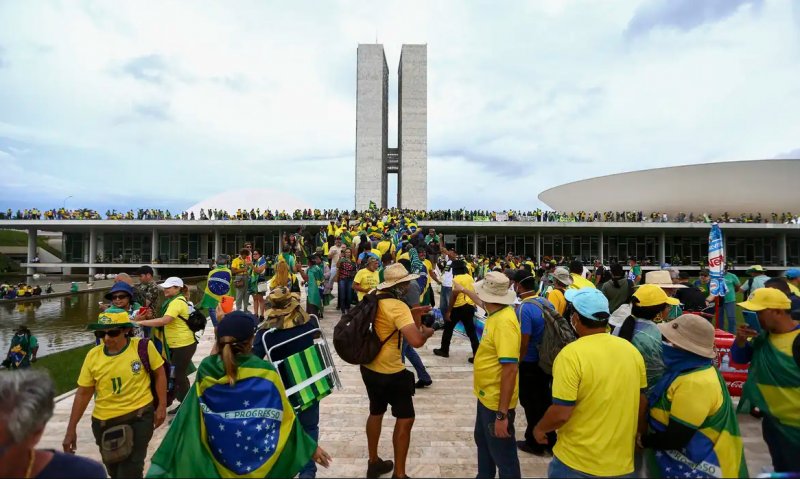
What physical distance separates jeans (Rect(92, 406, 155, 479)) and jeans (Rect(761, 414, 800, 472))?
4107 mm

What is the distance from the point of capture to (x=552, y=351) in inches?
133

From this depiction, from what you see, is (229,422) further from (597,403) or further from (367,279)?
(367,279)

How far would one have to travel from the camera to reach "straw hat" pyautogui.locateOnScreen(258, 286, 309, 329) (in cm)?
310

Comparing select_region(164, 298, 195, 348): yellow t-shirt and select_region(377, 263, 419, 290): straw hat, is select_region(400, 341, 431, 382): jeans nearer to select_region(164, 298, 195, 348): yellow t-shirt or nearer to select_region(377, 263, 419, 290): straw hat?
select_region(377, 263, 419, 290): straw hat

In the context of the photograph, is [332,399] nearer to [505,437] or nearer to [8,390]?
[505,437]

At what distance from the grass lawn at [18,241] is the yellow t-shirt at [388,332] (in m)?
53.5

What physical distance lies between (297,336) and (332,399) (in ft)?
7.87

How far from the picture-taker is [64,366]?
25.2 ft

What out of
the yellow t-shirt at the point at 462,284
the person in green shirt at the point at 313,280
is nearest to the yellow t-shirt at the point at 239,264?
the person in green shirt at the point at 313,280

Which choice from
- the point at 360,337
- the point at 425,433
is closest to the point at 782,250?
the point at 425,433

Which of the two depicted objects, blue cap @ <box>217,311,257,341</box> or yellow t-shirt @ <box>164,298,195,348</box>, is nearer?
blue cap @ <box>217,311,257,341</box>

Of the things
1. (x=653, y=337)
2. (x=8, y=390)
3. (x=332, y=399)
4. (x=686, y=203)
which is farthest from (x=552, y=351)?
(x=686, y=203)

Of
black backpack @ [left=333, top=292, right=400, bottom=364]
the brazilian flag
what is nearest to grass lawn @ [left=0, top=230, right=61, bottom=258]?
black backpack @ [left=333, top=292, right=400, bottom=364]

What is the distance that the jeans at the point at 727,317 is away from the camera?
7266mm
